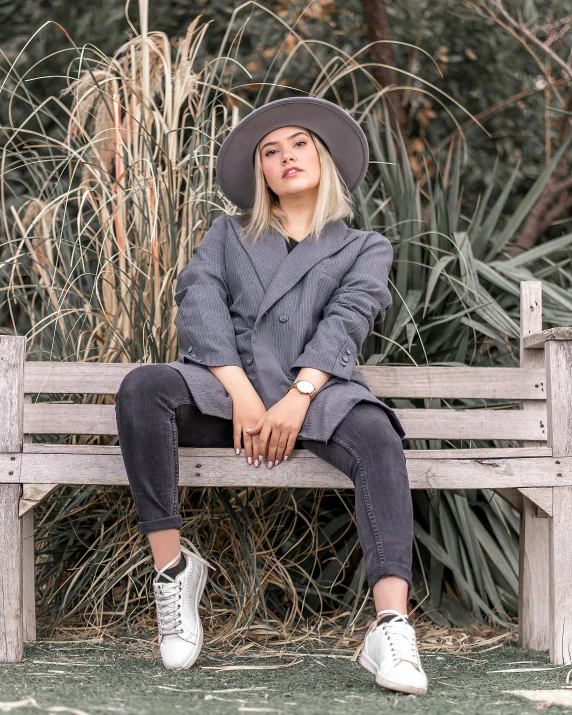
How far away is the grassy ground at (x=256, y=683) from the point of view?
1.54 metres

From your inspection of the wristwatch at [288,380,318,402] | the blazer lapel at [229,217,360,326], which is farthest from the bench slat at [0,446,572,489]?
the blazer lapel at [229,217,360,326]

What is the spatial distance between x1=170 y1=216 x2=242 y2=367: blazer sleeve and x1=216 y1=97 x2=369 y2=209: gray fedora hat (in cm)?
17

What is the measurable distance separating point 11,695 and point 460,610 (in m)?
1.31

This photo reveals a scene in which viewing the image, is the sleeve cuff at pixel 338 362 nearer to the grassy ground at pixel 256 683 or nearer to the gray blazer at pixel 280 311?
the gray blazer at pixel 280 311

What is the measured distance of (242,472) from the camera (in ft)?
6.53

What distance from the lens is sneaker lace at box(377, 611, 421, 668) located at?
65.3 inches

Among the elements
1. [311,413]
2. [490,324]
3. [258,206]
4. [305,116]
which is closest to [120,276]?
[258,206]

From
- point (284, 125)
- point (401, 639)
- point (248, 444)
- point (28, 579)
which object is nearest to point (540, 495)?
point (401, 639)

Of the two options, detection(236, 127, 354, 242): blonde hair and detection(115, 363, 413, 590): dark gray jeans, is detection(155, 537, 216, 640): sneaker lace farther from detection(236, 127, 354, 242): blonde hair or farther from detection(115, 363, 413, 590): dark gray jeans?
detection(236, 127, 354, 242): blonde hair

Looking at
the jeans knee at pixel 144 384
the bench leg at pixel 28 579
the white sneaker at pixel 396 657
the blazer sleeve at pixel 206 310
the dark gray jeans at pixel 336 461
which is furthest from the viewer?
the bench leg at pixel 28 579

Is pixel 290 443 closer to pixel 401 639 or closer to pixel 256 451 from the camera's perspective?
pixel 256 451

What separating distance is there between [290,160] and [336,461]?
0.80m

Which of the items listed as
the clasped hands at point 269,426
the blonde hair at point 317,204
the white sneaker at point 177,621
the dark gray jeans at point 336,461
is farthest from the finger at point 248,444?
the blonde hair at point 317,204

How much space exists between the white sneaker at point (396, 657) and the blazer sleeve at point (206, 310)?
2.29 feet
